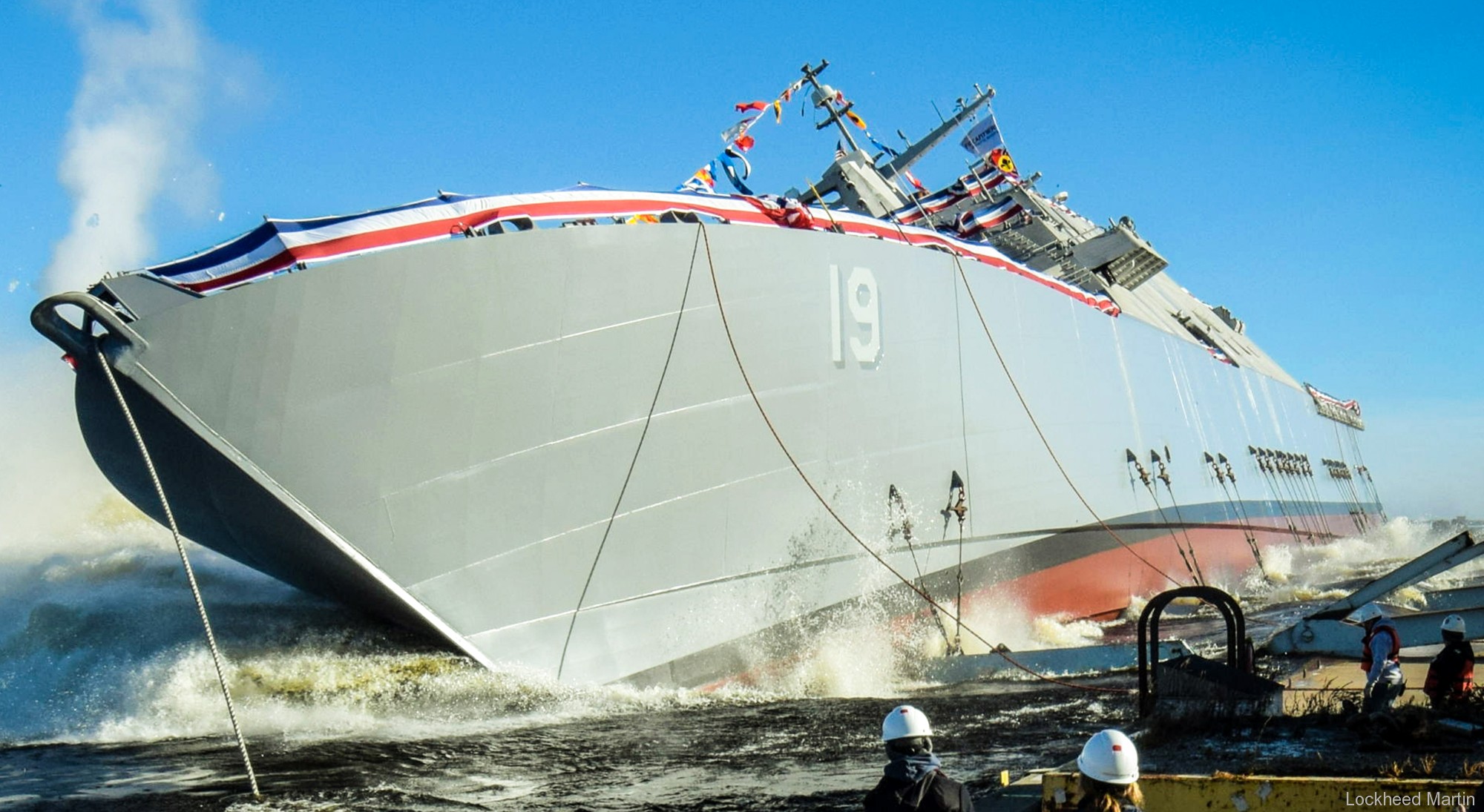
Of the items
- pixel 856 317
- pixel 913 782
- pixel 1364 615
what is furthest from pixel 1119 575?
pixel 913 782

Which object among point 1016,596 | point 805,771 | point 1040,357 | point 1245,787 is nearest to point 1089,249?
point 1040,357

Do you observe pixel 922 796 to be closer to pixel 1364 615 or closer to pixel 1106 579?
pixel 1364 615

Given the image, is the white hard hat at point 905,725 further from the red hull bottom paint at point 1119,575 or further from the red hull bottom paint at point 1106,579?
the red hull bottom paint at point 1119,575

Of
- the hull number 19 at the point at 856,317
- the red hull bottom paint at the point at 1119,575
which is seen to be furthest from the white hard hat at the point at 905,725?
the red hull bottom paint at the point at 1119,575

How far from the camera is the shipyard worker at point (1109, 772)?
291cm

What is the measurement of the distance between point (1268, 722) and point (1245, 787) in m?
2.47

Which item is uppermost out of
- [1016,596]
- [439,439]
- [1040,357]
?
[1040,357]

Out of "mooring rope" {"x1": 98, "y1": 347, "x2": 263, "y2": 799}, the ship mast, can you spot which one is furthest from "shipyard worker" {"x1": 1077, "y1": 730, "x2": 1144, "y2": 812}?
the ship mast

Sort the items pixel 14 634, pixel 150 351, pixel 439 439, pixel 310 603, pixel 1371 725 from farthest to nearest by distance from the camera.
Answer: pixel 310 603, pixel 14 634, pixel 439 439, pixel 150 351, pixel 1371 725

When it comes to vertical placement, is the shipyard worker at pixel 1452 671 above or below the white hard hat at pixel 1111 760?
below

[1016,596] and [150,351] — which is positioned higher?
[150,351]

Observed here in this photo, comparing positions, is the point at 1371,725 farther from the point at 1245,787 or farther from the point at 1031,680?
the point at 1031,680

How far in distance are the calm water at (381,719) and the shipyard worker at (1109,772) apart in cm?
296

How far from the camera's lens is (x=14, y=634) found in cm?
944
